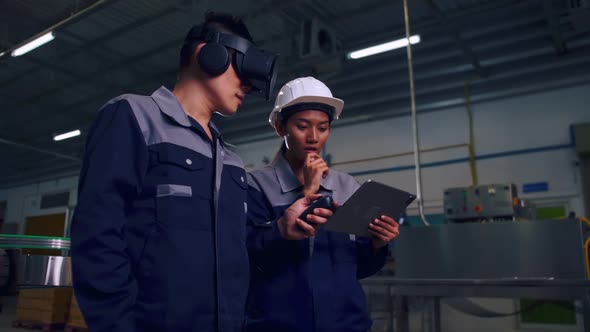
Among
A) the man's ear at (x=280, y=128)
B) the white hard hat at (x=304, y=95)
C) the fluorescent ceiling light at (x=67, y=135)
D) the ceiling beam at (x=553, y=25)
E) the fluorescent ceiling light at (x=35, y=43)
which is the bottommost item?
the man's ear at (x=280, y=128)

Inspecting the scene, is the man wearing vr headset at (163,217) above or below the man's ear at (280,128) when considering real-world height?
below

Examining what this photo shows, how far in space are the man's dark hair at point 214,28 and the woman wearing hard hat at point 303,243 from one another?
0.45 meters

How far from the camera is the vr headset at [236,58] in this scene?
121 cm

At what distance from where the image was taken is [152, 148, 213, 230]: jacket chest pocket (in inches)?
39.9

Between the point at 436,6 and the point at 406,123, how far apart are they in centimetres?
355

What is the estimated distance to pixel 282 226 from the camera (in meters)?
1.46

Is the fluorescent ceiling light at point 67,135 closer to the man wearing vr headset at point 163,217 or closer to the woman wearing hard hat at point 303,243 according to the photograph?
the woman wearing hard hat at point 303,243

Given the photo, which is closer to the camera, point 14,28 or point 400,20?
point 400,20

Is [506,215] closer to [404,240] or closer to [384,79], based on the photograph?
[404,240]

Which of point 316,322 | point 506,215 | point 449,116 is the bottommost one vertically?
point 316,322

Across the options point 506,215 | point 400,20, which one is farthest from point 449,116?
point 506,215

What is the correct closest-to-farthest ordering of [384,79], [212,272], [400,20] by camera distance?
[212,272], [400,20], [384,79]

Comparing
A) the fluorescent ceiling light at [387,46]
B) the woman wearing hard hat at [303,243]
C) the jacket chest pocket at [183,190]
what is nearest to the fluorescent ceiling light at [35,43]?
the fluorescent ceiling light at [387,46]

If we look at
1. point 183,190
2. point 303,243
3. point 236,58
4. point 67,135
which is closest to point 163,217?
point 183,190
